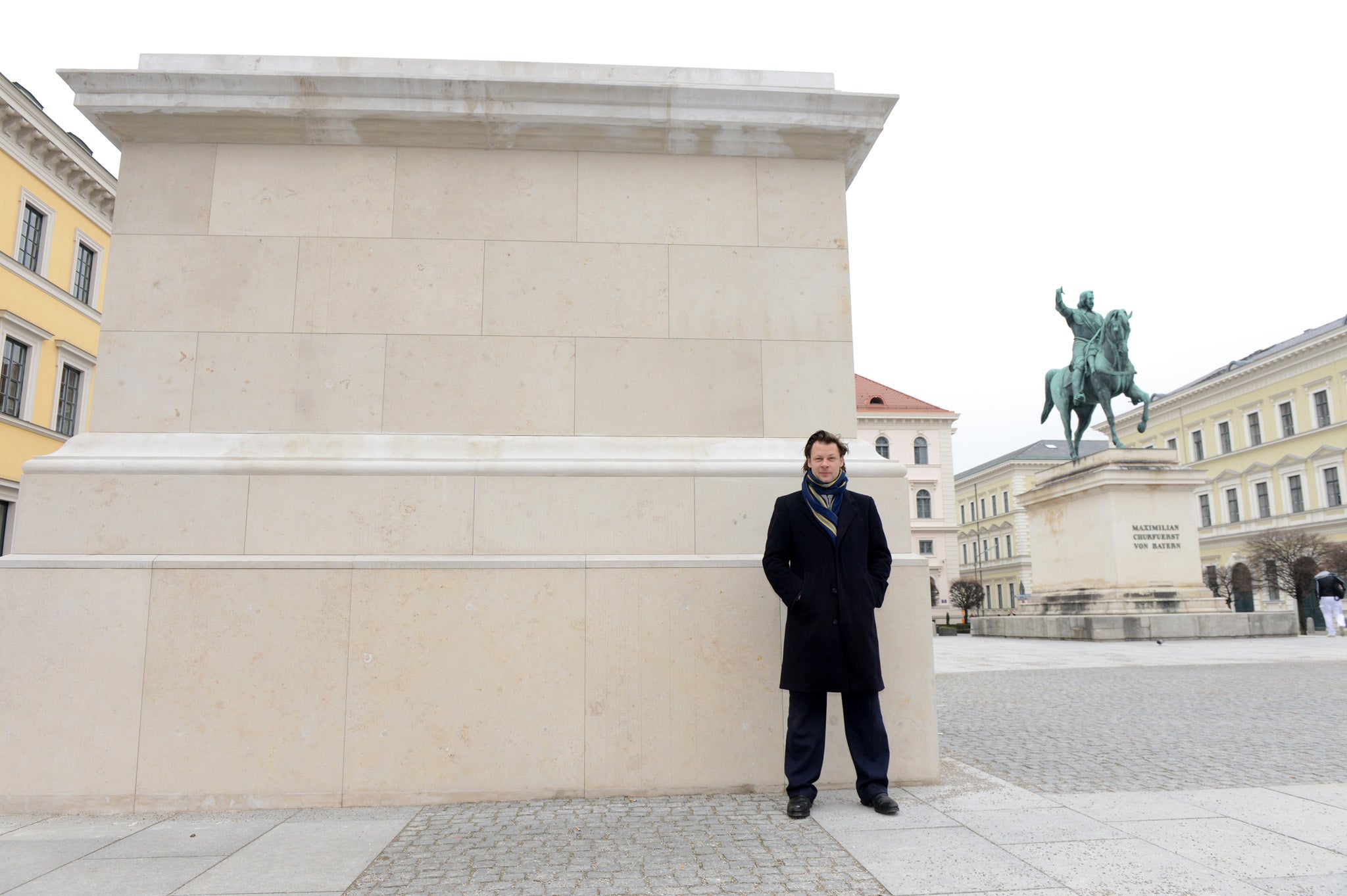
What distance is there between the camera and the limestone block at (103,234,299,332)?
527cm

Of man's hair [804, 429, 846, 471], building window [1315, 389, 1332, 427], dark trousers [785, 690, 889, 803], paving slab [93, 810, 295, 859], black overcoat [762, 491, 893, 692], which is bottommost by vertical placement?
paving slab [93, 810, 295, 859]

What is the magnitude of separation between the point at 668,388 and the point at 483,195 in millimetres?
1678

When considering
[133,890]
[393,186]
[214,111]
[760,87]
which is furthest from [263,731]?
[760,87]

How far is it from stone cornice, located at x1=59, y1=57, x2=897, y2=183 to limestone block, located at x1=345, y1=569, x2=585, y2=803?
2.71 m

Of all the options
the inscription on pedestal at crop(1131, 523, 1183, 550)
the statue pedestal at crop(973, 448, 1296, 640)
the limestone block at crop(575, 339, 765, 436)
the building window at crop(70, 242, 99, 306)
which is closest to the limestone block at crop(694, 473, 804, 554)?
the limestone block at crop(575, 339, 765, 436)

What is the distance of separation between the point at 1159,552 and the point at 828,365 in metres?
20.4

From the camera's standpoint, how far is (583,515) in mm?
5094

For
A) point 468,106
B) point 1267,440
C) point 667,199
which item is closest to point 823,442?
point 667,199

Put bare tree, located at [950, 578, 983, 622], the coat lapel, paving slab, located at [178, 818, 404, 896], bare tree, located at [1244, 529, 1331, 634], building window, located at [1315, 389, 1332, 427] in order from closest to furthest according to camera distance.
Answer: paving slab, located at [178, 818, 404, 896] → the coat lapel → bare tree, located at [1244, 529, 1331, 634] → bare tree, located at [950, 578, 983, 622] → building window, located at [1315, 389, 1332, 427]

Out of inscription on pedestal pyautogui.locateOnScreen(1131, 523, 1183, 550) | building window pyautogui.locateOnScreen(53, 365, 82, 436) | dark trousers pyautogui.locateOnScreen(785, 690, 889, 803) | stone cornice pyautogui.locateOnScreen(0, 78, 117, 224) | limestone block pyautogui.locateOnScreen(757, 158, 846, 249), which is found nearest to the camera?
dark trousers pyautogui.locateOnScreen(785, 690, 889, 803)

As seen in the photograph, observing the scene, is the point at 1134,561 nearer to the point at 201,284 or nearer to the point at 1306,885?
the point at 1306,885

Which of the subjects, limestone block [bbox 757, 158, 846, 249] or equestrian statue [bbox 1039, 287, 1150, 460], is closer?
limestone block [bbox 757, 158, 846, 249]

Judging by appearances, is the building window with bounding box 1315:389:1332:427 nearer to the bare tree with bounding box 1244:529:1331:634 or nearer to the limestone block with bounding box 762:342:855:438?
the bare tree with bounding box 1244:529:1331:634

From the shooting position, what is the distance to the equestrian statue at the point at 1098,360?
24922 mm
